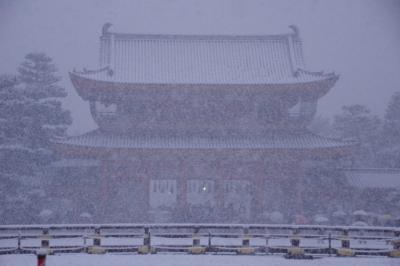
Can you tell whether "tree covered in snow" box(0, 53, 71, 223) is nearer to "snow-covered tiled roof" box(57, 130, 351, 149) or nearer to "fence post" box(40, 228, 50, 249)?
"snow-covered tiled roof" box(57, 130, 351, 149)

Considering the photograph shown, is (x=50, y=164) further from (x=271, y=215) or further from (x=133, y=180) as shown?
(x=271, y=215)

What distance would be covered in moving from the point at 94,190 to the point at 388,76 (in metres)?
127

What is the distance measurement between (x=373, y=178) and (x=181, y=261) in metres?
15.1

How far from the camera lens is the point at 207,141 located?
20703 millimetres

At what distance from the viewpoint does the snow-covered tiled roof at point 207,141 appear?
20.0 m

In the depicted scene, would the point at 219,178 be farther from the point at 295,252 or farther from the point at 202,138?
the point at 295,252

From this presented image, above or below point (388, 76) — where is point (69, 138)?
below

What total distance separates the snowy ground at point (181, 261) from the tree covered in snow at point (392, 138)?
70.8 feet

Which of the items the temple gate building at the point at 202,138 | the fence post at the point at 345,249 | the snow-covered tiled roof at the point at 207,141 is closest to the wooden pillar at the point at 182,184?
the temple gate building at the point at 202,138

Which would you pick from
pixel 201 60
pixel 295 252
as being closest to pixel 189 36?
pixel 201 60

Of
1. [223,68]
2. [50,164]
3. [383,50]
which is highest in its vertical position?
[383,50]

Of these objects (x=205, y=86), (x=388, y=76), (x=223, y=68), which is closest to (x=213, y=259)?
(x=205, y=86)

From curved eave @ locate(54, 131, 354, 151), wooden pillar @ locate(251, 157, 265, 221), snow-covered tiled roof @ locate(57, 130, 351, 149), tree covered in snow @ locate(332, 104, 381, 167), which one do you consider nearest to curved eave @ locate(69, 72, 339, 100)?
snow-covered tiled roof @ locate(57, 130, 351, 149)

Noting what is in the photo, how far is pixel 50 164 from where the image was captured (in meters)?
22.6
